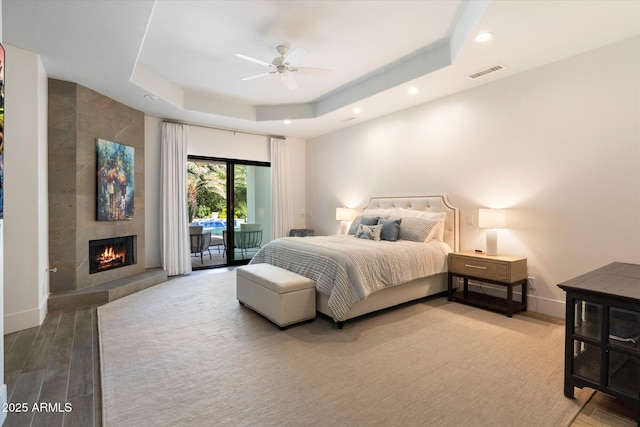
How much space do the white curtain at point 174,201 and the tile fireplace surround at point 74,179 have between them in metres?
0.97

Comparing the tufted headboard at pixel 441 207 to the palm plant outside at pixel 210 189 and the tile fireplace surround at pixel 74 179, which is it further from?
the tile fireplace surround at pixel 74 179

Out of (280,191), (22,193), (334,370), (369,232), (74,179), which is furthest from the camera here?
(280,191)

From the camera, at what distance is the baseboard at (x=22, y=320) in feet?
9.89

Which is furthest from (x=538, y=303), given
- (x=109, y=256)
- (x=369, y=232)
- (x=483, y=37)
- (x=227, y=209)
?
(x=109, y=256)

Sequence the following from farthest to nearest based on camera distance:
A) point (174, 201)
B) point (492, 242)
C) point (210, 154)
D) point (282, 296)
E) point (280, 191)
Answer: point (280, 191)
point (210, 154)
point (174, 201)
point (492, 242)
point (282, 296)

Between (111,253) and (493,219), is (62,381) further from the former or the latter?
(493,219)

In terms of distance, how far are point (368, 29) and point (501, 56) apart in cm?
146

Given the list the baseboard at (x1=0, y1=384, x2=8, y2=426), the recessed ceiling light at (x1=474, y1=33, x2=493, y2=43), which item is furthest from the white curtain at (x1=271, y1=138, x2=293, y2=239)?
the baseboard at (x1=0, y1=384, x2=8, y2=426)

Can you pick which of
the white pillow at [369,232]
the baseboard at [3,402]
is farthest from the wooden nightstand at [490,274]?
the baseboard at [3,402]

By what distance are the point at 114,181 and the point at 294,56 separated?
3.40m

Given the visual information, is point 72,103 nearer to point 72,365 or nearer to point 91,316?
point 91,316

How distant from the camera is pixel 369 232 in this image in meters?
4.46

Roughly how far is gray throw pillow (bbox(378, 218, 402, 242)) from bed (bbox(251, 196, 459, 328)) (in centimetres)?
2

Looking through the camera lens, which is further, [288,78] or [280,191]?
[280,191]
